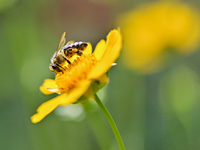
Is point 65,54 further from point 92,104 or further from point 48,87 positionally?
point 92,104

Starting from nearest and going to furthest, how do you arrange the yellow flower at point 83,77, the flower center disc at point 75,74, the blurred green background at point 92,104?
the yellow flower at point 83,77 < the flower center disc at point 75,74 < the blurred green background at point 92,104

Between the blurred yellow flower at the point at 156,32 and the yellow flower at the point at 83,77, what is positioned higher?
the yellow flower at the point at 83,77

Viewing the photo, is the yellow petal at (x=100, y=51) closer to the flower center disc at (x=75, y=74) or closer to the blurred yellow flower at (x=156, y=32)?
the flower center disc at (x=75, y=74)

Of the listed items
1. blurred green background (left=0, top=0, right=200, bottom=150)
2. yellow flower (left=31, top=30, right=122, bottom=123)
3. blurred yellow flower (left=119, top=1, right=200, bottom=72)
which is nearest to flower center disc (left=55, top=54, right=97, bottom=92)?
yellow flower (left=31, top=30, right=122, bottom=123)

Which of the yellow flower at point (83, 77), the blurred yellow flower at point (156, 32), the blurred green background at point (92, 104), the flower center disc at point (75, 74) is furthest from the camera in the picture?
the blurred yellow flower at point (156, 32)

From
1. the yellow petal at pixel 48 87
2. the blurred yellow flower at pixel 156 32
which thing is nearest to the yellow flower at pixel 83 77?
the yellow petal at pixel 48 87

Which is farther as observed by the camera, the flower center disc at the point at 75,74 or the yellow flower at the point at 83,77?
the flower center disc at the point at 75,74

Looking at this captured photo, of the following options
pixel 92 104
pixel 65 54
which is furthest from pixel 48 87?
pixel 92 104

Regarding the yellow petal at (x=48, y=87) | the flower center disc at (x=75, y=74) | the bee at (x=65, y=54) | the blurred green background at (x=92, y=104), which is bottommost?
the blurred green background at (x=92, y=104)
